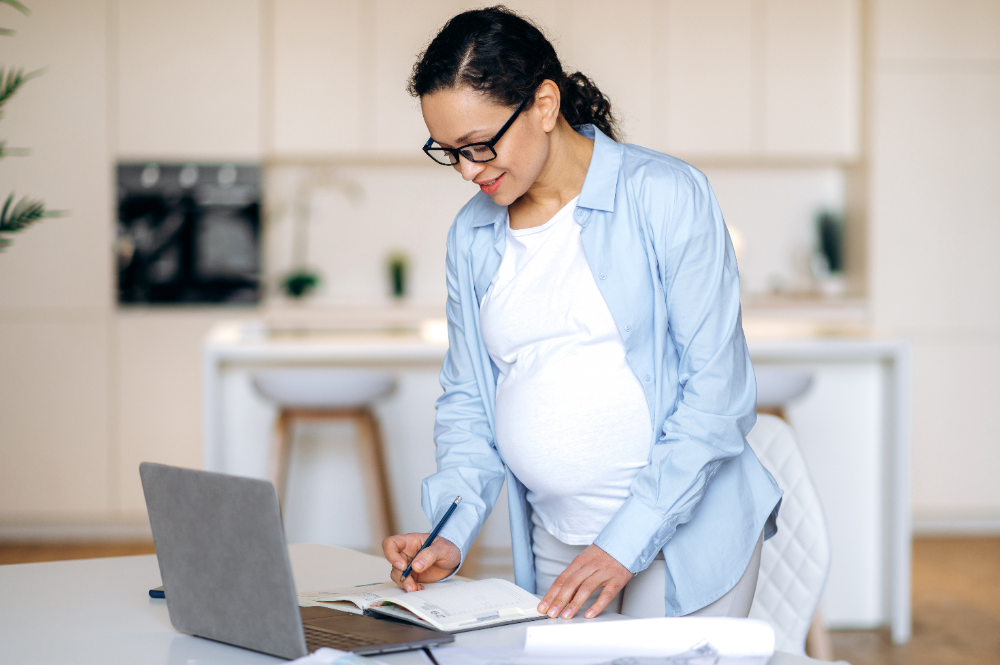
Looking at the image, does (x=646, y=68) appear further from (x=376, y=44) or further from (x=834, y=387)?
(x=834, y=387)

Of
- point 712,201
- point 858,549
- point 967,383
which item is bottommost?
point 858,549

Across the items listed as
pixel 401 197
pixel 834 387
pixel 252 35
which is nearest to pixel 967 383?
pixel 834 387

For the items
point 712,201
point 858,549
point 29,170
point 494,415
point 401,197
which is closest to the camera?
point 712,201

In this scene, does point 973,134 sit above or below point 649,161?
above

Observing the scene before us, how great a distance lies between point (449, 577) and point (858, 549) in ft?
7.04

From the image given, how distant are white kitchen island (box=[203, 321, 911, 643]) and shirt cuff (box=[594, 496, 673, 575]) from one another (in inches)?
68.4

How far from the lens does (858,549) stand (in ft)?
9.90

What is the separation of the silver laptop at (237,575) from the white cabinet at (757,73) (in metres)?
3.87

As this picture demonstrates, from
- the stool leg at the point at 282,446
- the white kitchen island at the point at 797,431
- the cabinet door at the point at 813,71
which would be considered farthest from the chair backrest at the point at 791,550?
the cabinet door at the point at 813,71

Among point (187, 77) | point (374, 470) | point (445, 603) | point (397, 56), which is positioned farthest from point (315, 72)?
point (445, 603)

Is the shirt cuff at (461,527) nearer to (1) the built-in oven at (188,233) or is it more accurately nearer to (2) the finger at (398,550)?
(2) the finger at (398,550)

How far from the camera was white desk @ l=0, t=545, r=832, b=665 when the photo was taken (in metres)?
1.00

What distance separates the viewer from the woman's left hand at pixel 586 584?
43.5 inches

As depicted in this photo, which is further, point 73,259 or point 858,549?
point 73,259
